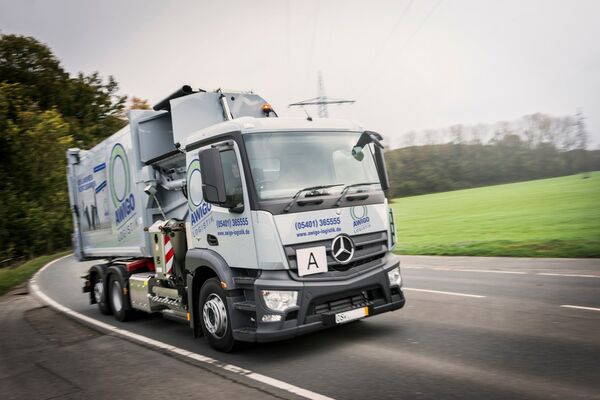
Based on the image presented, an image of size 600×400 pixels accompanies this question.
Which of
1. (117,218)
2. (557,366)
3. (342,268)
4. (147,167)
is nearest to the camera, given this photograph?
(557,366)

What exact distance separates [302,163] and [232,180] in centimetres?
85

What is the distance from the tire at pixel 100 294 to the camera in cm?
1027

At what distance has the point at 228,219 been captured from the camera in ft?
20.5

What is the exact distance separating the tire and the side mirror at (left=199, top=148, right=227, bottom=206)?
17.3ft

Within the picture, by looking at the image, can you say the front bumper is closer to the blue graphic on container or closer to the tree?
the blue graphic on container

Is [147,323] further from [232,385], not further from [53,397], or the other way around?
[232,385]

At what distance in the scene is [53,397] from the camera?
213 inches

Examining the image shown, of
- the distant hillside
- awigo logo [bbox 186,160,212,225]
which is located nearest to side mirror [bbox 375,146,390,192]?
awigo logo [bbox 186,160,212,225]

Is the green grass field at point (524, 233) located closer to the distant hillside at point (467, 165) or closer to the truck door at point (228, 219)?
the truck door at point (228, 219)

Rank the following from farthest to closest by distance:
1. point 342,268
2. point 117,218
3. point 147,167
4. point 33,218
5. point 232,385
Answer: point 33,218 → point 117,218 → point 147,167 → point 342,268 → point 232,385

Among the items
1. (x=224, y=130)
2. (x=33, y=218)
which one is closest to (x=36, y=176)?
(x=33, y=218)

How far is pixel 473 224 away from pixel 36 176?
1195 inches

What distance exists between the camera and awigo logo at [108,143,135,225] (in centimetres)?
910

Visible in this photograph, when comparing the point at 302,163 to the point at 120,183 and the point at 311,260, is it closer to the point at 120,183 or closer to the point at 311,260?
the point at 311,260
